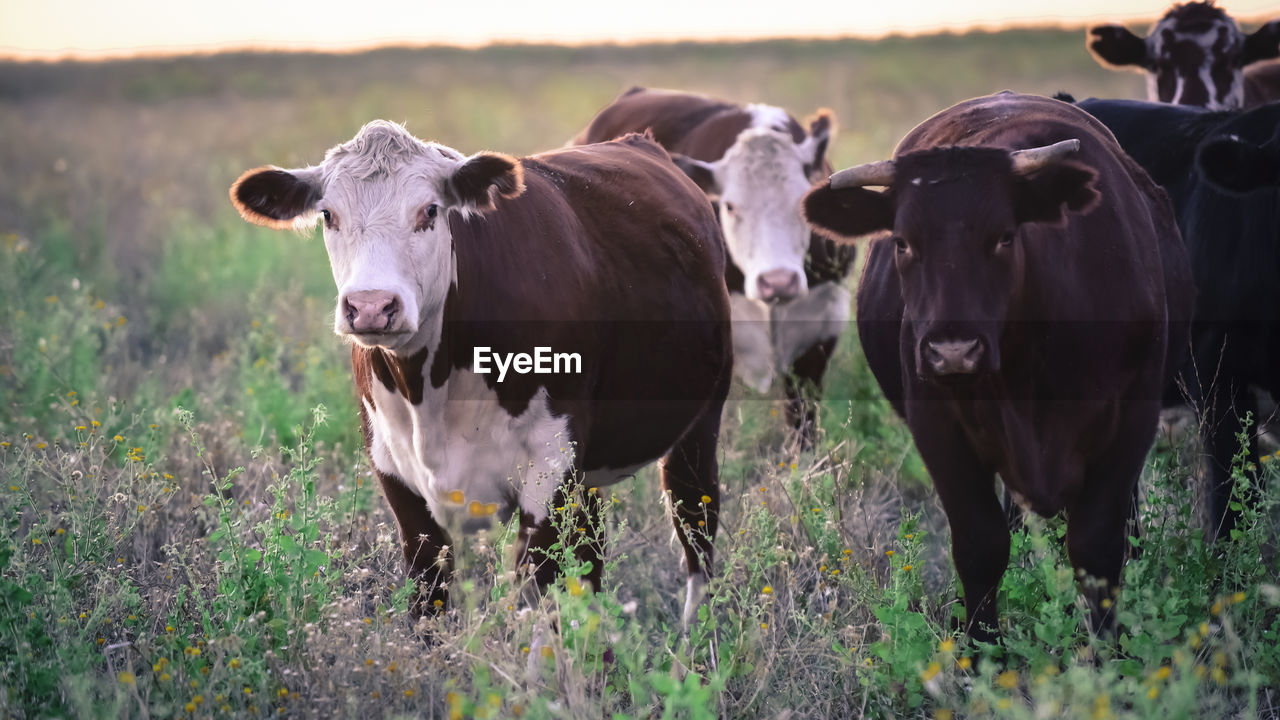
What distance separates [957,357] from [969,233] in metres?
0.41

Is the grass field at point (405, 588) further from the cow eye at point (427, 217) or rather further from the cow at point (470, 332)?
the cow eye at point (427, 217)

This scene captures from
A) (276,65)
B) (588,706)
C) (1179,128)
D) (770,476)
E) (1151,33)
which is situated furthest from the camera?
(276,65)

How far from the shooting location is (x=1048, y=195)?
3936mm

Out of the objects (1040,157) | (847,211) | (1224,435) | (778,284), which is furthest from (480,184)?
(778,284)

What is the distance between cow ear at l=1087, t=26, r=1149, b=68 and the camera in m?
9.16

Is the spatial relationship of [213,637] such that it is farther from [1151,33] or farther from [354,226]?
[1151,33]

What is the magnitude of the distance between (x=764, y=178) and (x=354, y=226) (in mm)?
4572

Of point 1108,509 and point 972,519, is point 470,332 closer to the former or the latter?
point 972,519

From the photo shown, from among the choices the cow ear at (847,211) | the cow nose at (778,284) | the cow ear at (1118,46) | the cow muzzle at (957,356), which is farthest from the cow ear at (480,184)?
the cow ear at (1118,46)

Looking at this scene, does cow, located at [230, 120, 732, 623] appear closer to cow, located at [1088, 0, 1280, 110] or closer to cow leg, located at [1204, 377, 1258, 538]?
cow leg, located at [1204, 377, 1258, 538]

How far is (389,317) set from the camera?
3.76 metres

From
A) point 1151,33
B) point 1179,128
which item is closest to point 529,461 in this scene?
point 1179,128

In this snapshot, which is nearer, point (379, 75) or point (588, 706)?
point (588, 706)

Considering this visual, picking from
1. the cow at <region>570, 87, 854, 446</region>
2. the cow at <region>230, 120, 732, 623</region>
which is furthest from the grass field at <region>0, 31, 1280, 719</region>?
the cow at <region>570, 87, 854, 446</region>
